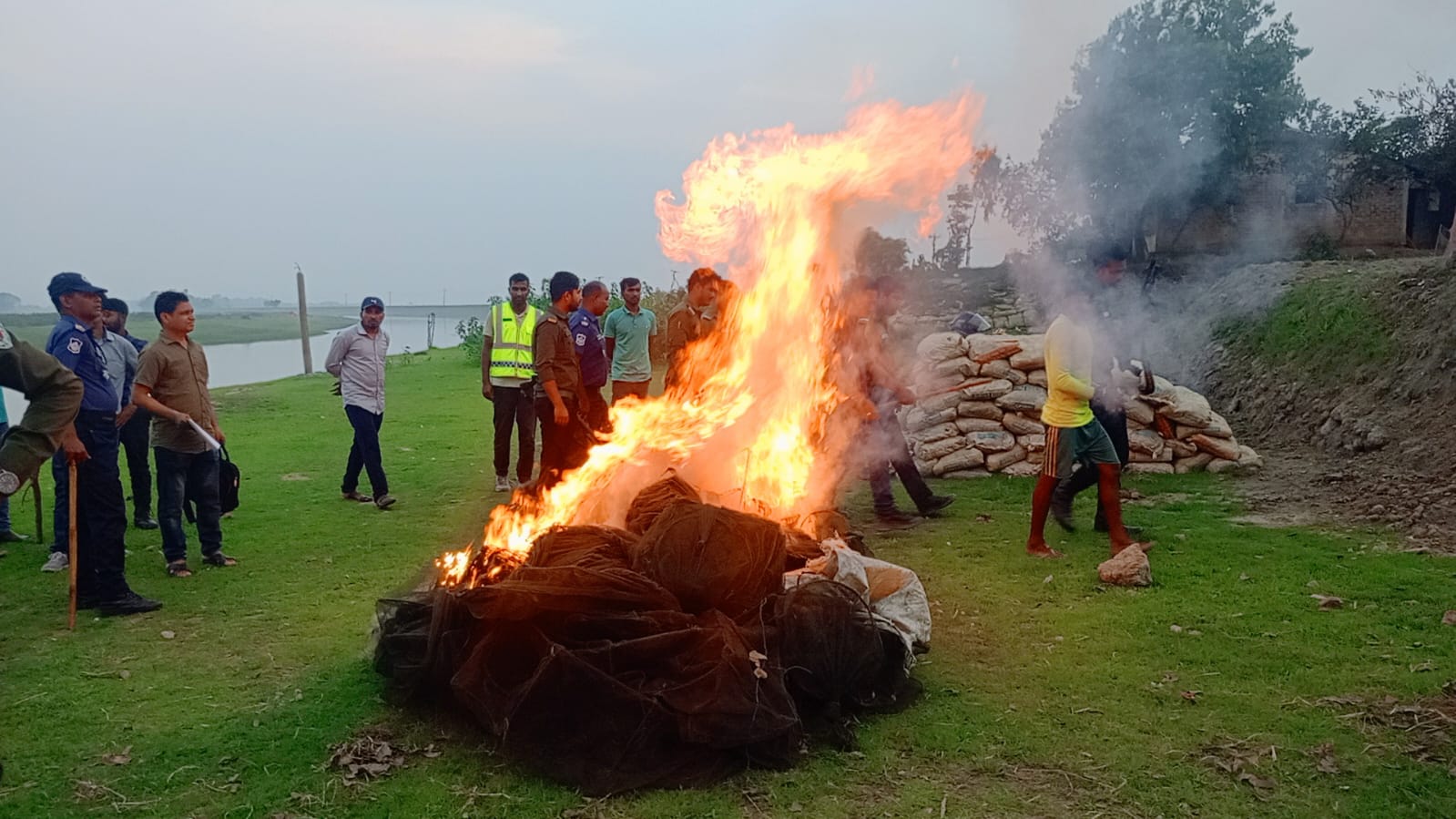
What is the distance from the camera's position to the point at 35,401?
4371mm

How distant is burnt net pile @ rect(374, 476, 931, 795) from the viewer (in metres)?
3.71

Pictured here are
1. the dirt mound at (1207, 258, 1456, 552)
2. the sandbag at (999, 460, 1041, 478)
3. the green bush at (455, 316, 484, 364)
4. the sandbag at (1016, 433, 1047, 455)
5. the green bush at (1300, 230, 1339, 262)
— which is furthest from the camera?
the green bush at (455, 316, 484, 364)

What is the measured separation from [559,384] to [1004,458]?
16.5 feet

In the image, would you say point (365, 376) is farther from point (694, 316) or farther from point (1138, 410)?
point (1138, 410)

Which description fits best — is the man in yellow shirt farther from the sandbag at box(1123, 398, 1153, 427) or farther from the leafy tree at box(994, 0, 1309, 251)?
the leafy tree at box(994, 0, 1309, 251)

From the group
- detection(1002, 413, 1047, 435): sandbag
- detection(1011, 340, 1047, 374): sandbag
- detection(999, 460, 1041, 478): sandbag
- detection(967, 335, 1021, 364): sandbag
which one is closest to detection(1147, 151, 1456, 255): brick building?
detection(1011, 340, 1047, 374): sandbag

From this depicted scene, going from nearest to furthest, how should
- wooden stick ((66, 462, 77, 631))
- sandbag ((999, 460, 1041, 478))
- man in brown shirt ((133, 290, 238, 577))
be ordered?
1. wooden stick ((66, 462, 77, 631))
2. man in brown shirt ((133, 290, 238, 577))
3. sandbag ((999, 460, 1041, 478))

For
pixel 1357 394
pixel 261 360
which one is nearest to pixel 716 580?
pixel 1357 394

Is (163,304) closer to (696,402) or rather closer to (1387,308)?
(696,402)

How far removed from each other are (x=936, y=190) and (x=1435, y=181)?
19625 millimetres

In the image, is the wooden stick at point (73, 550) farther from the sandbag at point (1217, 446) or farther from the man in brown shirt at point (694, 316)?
the sandbag at point (1217, 446)

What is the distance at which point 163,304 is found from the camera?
6.50 metres

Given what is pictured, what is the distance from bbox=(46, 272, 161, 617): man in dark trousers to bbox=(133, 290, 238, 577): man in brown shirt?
0.25m

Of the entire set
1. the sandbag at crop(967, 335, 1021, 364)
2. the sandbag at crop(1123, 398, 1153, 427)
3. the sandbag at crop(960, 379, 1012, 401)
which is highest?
the sandbag at crop(967, 335, 1021, 364)
